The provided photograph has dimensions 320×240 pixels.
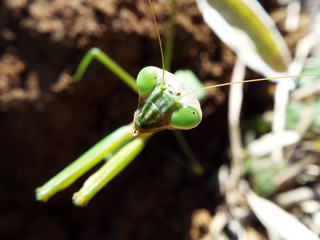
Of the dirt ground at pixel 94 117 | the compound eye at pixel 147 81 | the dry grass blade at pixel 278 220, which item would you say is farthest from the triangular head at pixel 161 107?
the dry grass blade at pixel 278 220

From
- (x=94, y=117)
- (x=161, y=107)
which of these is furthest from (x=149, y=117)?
(x=94, y=117)

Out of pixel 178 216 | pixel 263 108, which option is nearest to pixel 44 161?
pixel 178 216

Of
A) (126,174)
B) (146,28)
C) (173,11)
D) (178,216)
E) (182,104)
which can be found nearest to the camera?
(182,104)

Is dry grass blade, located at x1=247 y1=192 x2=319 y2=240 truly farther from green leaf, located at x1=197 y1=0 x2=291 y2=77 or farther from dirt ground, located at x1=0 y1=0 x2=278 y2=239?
green leaf, located at x1=197 y1=0 x2=291 y2=77

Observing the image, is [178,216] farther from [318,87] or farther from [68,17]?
[68,17]

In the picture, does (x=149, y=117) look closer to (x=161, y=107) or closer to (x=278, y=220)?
(x=161, y=107)

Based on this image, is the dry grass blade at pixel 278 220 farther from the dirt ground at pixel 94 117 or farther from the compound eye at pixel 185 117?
→ the compound eye at pixel 185 117
